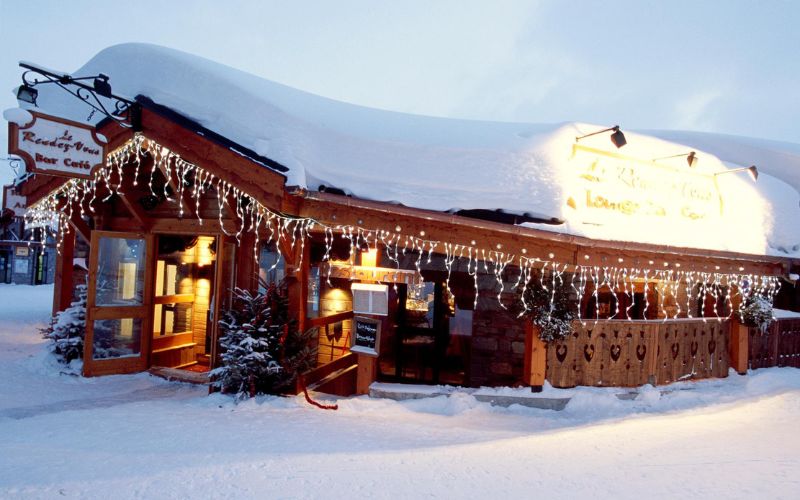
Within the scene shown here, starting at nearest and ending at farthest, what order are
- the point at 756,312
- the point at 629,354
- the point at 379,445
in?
1. the point at 379,445
2. the point at 629,354
3. the point at 756,312

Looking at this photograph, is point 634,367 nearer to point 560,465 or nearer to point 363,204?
point 560,465

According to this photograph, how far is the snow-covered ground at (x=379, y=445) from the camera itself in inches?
177

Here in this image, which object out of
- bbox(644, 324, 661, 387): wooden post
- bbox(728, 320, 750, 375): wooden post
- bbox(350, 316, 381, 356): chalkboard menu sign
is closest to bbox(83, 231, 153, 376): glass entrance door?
bbox(350, 316, 381, 356): chalkboard menu sign

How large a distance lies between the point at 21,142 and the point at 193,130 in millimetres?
1953

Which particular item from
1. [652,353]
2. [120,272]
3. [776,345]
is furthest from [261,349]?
[776,345]

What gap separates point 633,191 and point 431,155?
3800 millimetres

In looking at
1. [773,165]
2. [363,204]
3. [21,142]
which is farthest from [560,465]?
[773,165]

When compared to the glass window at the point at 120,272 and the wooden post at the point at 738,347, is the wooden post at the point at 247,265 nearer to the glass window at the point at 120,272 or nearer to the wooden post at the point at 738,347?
the glass window at the point at 120,272

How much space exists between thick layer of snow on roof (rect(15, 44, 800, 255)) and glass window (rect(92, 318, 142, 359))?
360cm

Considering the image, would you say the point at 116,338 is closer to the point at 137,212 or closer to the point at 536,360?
the point at 137,212

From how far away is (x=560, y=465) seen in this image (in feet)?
17.1

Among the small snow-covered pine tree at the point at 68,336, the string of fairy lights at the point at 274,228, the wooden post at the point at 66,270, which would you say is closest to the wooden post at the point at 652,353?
the string of fairy lights at the point at 274,228

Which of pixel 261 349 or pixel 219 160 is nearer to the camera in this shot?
pixel 219 160

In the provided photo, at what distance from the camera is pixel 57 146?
661 centimetres
